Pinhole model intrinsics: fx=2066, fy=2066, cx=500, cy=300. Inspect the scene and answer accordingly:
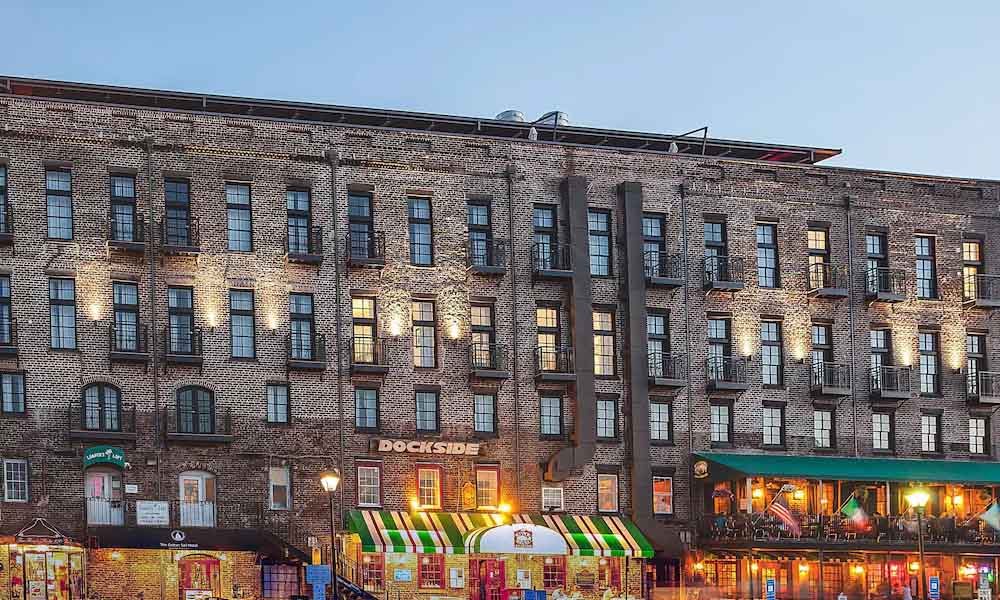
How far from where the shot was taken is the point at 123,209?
219ft

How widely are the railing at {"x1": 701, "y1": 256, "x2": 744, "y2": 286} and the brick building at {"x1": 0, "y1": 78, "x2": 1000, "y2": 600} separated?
0.53 feet

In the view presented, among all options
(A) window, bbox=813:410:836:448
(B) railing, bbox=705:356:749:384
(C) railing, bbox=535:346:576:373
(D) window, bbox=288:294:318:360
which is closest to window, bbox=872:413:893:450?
(A) window, bbox=813:410:836:448

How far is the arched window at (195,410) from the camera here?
66.2 meters

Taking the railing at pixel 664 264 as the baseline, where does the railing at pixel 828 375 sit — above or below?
below

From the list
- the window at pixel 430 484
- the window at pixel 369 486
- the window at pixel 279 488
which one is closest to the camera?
the window at pixel 279 488

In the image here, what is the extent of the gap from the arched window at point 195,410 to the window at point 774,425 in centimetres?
2072

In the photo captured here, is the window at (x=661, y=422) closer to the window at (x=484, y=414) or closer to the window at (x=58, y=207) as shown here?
the window at (x=484, y=414)

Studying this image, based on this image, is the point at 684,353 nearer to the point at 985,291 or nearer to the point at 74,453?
the point at 985,291

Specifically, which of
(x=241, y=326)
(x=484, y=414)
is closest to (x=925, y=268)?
(x=484, y=414)

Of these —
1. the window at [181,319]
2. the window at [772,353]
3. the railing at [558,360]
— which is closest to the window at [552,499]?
the railing at [558,360]

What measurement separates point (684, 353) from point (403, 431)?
11.0 meters

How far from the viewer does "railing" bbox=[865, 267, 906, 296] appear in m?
76.6

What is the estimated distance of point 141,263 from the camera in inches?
2613

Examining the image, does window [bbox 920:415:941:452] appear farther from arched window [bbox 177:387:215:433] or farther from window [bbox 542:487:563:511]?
arched window [bbox 177:387:215:433]
